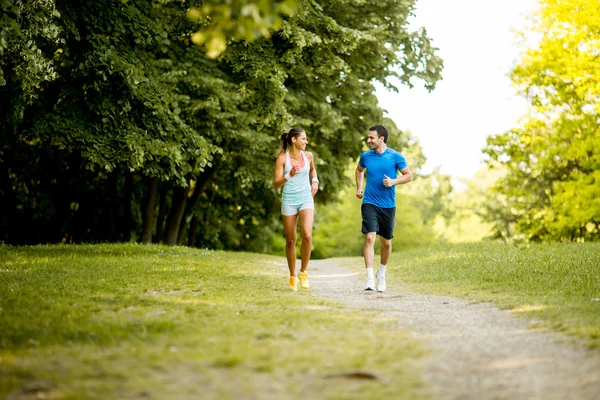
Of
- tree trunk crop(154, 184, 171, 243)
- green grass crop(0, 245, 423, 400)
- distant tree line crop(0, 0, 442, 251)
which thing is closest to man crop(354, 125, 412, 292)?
green grass crop(0, 245, 423, 400)

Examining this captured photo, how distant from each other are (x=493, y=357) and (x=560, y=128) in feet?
89.9

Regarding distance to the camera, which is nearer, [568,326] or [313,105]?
[568,326]

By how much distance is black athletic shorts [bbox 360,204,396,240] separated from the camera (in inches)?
438

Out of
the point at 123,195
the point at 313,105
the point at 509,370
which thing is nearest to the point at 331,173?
the point at 313,105

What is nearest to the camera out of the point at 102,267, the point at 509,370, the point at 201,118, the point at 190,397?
the point at 190,397

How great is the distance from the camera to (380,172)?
11180 mm

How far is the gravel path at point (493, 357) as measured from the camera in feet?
15.7

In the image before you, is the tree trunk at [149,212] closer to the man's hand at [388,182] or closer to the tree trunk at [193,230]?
the tree trunk at [193,230]

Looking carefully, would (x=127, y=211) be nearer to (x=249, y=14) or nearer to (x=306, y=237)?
(x=306, y=237)

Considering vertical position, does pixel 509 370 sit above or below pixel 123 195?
below

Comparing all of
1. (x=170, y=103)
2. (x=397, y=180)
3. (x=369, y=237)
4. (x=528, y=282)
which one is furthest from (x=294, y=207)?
(x=170, y=103)

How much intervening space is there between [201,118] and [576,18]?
659 inches

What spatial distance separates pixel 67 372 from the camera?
498 centimetres

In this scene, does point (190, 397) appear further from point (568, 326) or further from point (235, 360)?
point (568, 326)
